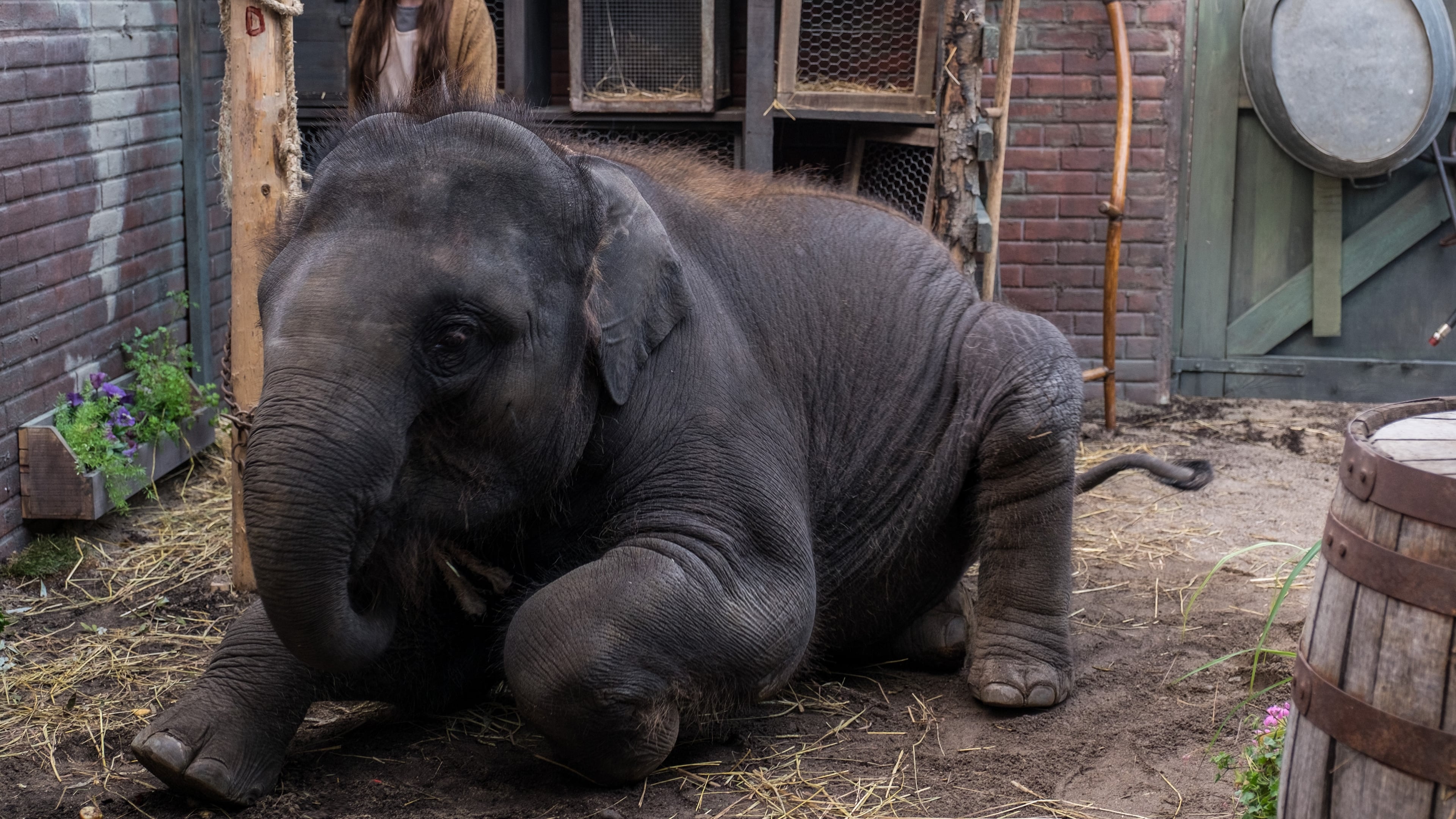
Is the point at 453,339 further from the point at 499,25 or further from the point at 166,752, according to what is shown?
the point at 499,25

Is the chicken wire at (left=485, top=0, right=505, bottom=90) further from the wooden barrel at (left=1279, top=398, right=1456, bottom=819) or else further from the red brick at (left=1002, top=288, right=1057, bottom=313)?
the wooden barrel at (left=1279, top=398, right=1456, bottom=819)

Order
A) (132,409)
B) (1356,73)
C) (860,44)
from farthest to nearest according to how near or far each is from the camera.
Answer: (1356,73)
(860,44)
(132,409)

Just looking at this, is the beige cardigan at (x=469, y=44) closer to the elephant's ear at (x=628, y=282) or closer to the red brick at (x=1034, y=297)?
the elephant's ear at (x=628, y=282)

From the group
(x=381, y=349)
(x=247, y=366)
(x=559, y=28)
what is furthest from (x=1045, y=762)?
(x=559, y=28)

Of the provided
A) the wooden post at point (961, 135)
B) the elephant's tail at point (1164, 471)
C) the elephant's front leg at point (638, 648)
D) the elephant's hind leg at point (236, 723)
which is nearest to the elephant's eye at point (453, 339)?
the elephant's front leg at point (638, 648)

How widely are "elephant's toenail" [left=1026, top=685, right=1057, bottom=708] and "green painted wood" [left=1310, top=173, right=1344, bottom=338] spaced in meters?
4.86

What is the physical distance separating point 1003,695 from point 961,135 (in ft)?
9.28

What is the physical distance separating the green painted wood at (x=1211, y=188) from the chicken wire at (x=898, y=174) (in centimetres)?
195

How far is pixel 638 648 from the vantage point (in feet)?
10.3

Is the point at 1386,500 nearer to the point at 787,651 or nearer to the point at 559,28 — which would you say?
the point at 787,651

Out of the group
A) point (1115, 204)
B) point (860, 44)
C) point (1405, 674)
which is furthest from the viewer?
point (1115, 204)

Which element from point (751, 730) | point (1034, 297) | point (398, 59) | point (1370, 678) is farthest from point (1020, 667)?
Answer: point (1034, 297)

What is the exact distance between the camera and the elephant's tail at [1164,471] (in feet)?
15.0

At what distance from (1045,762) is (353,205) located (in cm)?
210
